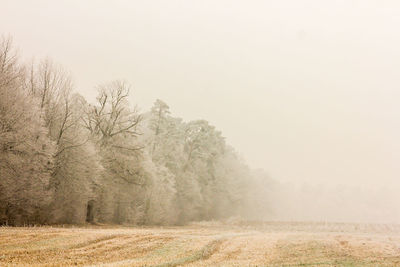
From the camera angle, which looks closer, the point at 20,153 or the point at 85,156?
the point at 20,153

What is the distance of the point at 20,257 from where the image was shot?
1870 centimetres

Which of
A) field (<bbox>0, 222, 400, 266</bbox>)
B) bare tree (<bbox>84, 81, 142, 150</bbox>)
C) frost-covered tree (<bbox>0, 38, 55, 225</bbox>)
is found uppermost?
bare tree (<bbox>84, 81, 142, 150</bbox>)

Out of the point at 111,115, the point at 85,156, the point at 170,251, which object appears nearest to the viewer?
the point at 170,251

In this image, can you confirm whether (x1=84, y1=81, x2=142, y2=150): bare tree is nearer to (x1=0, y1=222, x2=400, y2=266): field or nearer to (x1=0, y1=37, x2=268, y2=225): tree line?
(x1=0, y1=37, x2=268, y2=225): tree line

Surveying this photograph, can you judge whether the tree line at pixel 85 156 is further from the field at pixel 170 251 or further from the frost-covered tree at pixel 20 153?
the field at pixel 170 251

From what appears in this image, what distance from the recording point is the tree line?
32812 millimetres

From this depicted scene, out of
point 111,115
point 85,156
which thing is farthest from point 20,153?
point 111,115

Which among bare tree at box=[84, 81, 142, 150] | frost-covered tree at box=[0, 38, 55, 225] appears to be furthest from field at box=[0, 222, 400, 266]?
bare tree at box=[84, 81, 142, 150]

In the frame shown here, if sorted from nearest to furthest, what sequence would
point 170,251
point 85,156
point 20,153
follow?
point 170,251
point 20,153
point 85,156

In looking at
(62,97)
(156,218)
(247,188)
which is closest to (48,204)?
(62,97)

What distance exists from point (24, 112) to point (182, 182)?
36.1 metres

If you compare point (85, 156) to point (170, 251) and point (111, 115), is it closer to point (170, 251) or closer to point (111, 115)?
point (111, 115)

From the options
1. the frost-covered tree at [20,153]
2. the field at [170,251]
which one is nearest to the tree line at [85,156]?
the frost-covered tree at [20,153]

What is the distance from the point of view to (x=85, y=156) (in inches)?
1535
